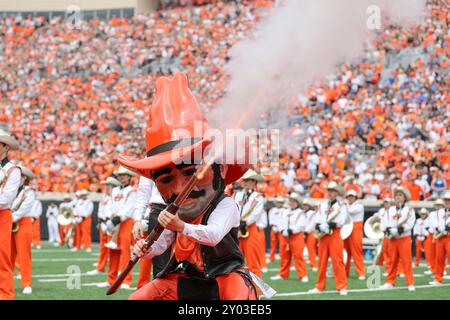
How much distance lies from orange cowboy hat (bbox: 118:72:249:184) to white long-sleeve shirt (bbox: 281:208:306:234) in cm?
1181

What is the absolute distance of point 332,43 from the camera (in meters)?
5.21

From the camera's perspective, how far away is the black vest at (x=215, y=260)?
449 cm

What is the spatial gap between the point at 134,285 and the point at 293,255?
3869 mm

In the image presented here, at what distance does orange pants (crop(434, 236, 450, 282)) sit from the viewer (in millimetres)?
14922

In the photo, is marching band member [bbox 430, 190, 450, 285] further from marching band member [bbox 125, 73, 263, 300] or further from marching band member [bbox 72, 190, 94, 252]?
marching band member [bbox 125, 73, 263, 300]

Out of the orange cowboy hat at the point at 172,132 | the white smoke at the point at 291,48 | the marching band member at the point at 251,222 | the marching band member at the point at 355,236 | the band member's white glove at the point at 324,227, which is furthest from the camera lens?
the marching band member at the point at 355,236

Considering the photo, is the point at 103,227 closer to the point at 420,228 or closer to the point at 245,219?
the point at 245,219

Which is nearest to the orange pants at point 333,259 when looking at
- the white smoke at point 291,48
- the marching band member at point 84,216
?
the white smoke at point 291,48

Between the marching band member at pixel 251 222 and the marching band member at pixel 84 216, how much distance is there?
8448 millimetres

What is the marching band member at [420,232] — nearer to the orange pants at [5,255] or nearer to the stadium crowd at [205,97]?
the stadium crowd at [205,97]

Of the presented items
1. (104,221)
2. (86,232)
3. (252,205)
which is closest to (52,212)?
(86,232)

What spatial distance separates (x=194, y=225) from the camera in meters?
4.32

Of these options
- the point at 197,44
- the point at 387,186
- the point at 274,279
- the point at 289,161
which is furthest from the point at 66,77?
the point at 274,279

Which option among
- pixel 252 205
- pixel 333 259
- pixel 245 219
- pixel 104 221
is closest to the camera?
pixel 333 259
